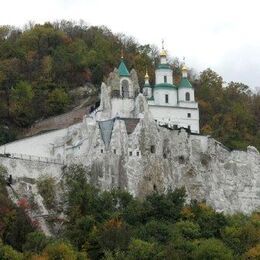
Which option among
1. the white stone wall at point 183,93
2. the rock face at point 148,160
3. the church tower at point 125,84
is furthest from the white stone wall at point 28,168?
the white stone wall at point 183,93

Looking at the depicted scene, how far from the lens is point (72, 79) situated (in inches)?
3248

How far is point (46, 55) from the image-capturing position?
85.6 metres

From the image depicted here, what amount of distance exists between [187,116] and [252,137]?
8912 mm

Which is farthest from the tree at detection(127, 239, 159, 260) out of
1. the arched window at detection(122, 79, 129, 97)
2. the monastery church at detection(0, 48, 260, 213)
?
the arched window at detection(122, 79, 129, 97)

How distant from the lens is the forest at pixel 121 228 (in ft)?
177

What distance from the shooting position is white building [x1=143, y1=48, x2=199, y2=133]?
70.0 m

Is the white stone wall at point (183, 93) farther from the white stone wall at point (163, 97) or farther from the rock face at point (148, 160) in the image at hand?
the rock face at point (148, 160)

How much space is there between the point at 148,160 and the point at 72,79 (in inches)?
815

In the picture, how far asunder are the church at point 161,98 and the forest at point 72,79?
4927mm

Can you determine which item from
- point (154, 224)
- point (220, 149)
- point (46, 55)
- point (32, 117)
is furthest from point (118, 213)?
point (46, 55)

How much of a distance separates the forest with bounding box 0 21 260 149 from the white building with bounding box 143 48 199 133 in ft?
15.8

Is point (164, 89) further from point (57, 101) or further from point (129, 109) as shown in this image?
point (57, 101)

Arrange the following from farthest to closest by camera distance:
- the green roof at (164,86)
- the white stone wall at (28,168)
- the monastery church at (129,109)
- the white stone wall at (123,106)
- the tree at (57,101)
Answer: the tree at (57,101), the green roof at (164,86), the white stone wall at (123,106), the monastery church at (129,109), the white stone wall at (28,168)

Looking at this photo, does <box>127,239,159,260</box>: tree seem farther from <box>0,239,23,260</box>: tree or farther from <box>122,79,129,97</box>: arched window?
<box>122,79,129,97</box>: arched window
